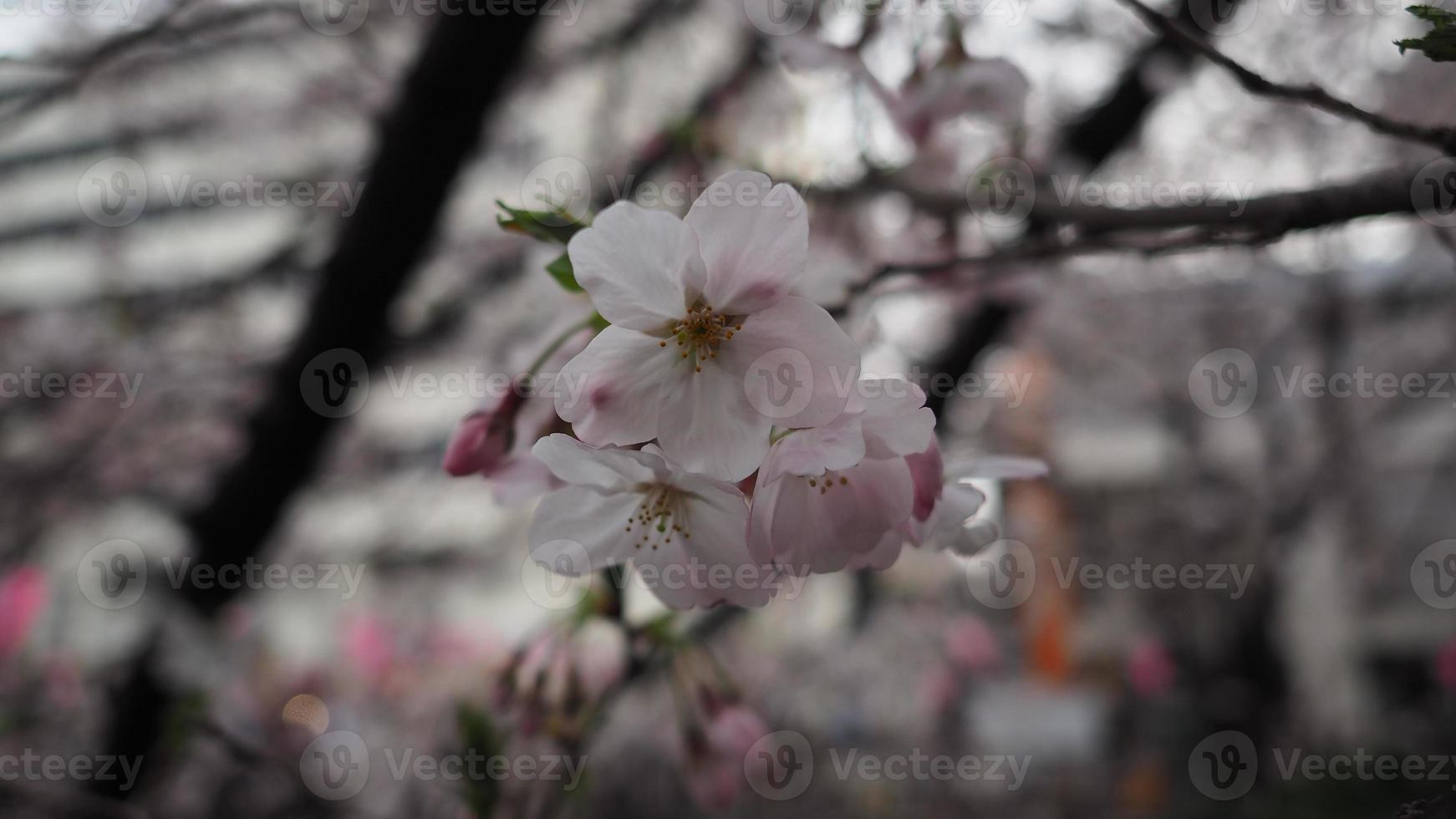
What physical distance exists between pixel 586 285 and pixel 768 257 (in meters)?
0.12

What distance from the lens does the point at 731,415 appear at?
1.85 ft

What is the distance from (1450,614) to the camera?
7707 mm

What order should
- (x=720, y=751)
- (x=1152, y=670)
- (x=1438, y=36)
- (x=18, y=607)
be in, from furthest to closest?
(x=1152, y=670) < (x=18, y=607) < (x=720, y=751) < (x=1438, y=36)

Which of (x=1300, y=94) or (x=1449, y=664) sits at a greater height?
(x=1300, y=94)

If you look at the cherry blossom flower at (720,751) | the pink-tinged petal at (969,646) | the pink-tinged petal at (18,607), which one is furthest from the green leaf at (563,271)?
the pink-tinged petal at (969,646)

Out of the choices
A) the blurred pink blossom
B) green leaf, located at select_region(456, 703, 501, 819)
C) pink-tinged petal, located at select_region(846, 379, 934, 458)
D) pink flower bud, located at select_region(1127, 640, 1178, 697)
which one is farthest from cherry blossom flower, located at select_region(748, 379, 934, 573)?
pink flower bud, located at select_region(1127, 640, 1178, 697)

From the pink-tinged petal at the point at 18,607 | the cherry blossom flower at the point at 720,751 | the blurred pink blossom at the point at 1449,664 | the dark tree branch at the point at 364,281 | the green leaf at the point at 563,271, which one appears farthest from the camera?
the blurred pink blossom at the point at 1449,664

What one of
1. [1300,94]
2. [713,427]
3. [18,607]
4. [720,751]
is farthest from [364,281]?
[18,607]

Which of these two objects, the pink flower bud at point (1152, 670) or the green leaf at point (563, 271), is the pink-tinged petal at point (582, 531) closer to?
the green leaf at point (563, 271)

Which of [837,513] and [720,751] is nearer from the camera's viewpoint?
[837,513]

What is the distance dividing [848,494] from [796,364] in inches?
4.4

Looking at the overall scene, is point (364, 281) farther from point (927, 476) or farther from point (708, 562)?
point (927, 476)

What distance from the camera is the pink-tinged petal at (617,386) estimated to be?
0.54 meters

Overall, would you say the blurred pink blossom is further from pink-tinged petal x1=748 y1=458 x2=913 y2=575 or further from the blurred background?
pink-tinged petal x1=748 y1=458 x2=913 y2=575
